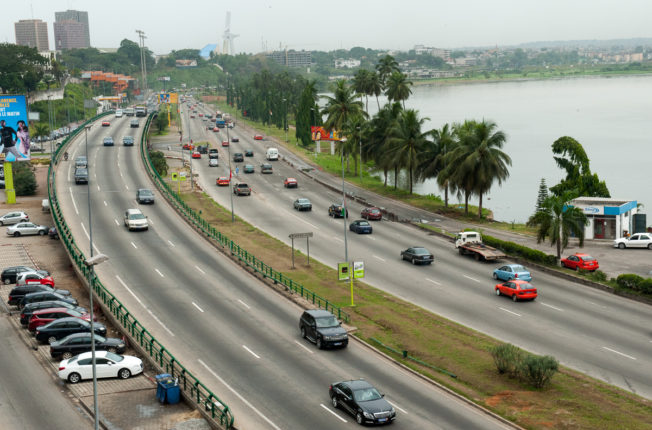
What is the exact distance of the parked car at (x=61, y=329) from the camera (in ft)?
129

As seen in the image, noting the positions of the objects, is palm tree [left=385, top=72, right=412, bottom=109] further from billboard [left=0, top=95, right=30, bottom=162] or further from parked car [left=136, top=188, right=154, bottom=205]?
billboard [left=0, top=95, right=30, bottom=162]

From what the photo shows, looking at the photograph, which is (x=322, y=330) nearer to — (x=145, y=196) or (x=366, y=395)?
(x=366, y=395)

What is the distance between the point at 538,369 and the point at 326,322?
11531mm

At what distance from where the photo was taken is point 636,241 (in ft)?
218

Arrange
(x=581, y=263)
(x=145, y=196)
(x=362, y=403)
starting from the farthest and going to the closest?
(x=145, y=196) → (x=581, y=263) → (x=362, y=403)

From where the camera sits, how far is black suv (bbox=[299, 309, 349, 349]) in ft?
127

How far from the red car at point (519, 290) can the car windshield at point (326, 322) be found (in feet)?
49.3

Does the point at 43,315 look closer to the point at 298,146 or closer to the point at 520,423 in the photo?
the point at 520,423

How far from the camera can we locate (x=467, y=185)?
7781cm

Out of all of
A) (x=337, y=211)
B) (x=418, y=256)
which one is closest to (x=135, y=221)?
(x=337, y=211)

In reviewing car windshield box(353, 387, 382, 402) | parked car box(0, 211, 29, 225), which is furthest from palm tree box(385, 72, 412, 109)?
car windshield box(353, 387, 382, 402)

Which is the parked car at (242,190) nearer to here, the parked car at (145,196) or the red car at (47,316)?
the parked car at (145,196)

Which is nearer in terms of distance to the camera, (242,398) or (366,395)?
(366,395)

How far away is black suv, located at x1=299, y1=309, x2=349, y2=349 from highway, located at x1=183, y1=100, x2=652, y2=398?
9.46m
